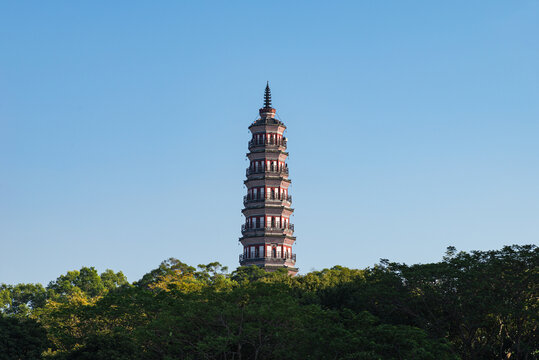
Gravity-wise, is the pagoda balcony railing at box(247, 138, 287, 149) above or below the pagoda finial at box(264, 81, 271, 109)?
below

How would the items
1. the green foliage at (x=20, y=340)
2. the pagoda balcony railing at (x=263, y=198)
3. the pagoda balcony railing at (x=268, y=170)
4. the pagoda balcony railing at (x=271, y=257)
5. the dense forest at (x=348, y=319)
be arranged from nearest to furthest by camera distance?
the dense forest at (x=348, y=319) → the green foliage at (x=20, y=340) → the pagoda balcony railing at (x=271, y=257) → the pagoda balcony railing at (x=263, y=198) → the pagoda balcony railing at (x=268, y=170)

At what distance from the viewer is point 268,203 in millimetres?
96438

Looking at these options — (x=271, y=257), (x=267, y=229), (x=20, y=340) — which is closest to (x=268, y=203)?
(x=267, y=229)

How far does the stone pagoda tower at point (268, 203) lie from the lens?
95.5m

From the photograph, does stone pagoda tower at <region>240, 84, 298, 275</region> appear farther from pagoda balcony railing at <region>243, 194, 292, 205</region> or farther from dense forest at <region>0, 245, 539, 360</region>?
dense forest at <region>0, 245, 539, 360</region>

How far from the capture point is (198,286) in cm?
6316

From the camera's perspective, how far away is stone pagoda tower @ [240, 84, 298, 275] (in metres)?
95.5

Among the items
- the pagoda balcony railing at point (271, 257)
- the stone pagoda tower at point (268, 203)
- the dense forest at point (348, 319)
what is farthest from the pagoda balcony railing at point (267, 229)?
the dense forest at point (348, 319)

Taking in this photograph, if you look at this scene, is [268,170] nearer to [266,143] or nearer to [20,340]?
[266,143]

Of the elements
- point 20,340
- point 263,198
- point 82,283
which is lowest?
point 20,340

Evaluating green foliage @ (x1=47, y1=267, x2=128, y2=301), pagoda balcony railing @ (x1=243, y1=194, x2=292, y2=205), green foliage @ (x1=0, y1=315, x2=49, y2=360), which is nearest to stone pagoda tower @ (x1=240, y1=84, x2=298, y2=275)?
pagoda balcony railing @ (x1=243, y1=194, x2=292, y2=205)

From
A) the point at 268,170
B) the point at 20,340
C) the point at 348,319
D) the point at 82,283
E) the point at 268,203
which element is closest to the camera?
the point at 348,319

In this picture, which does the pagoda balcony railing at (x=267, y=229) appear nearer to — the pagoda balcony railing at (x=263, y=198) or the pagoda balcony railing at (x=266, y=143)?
the pagoda balcony railing at (x=263, y=198)

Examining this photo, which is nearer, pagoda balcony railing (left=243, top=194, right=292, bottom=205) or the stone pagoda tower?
the stone pagoda tower
